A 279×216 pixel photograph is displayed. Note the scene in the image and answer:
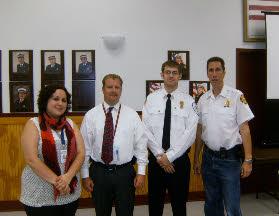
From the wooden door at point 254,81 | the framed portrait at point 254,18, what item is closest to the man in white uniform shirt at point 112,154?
the wooden door at point 254,81

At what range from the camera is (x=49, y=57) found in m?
4.02

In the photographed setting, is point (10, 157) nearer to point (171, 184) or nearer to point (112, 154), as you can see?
point (112, 154)

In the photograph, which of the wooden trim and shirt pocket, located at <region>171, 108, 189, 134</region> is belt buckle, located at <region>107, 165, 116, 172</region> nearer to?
shirt pocket, located at <region>171, 108, 189, 134</region>

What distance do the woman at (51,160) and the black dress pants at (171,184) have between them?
77 cm

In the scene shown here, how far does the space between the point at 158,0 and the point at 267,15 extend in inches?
55.5

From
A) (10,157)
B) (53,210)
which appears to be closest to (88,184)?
(53,210)

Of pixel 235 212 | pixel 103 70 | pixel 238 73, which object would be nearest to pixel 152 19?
pixel 103 70

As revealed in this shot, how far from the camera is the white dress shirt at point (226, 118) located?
274cm

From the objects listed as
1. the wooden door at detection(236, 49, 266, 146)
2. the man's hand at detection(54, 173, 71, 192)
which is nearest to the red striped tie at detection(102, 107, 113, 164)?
the man's hand at detection(54, 173, 71, 192)

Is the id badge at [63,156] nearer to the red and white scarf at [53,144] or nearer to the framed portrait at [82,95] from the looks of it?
the red and white scarf at [53,144]

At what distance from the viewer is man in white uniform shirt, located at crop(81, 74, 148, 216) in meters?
2.46

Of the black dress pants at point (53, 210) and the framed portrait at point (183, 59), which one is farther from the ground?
the framed portrait at point (183, 59)

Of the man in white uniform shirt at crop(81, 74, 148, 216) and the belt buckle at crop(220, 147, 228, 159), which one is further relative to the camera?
the belt buckle at crop(220, 147, 228, 159)

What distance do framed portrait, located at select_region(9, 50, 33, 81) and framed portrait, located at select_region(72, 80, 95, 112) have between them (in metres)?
0.57
